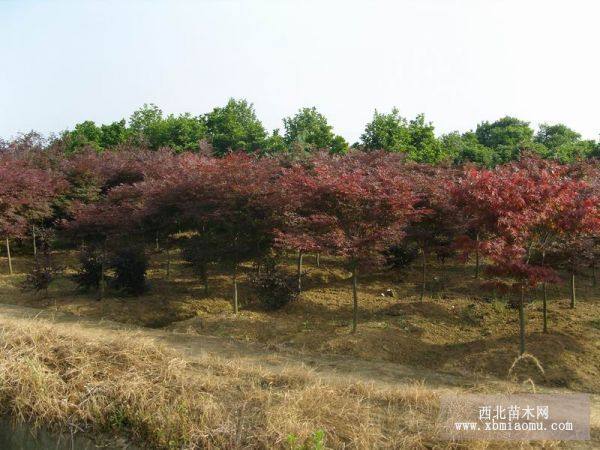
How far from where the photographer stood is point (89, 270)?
12914mm

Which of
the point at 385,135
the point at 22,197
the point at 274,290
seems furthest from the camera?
the point at 385,135

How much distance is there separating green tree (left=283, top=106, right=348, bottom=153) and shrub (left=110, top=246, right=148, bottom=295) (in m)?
14.6

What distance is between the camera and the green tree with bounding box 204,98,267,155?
27328 millimetres

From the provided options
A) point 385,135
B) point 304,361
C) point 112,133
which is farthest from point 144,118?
point 304,361

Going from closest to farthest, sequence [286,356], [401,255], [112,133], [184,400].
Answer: [184,400], [286,356], [401,255], [112,133]

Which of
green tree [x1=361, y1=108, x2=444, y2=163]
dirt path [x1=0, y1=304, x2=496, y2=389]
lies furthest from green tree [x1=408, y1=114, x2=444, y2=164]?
dirt path [x1=0, y1=304, x2=496, y2=389]

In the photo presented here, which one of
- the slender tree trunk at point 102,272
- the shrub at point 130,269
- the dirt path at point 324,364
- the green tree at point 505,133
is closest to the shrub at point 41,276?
the slender tree trunk at point 102,272

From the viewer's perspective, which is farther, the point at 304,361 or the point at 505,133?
the point at 505,133

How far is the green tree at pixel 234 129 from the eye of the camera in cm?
2733

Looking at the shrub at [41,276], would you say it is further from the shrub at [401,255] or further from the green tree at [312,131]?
the green tree at [312,131]

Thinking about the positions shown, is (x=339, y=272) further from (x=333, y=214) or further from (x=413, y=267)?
(x=333, y=214)

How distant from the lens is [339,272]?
13.7m

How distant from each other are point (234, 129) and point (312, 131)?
415 cm

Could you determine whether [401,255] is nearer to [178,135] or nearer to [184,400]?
[184,400]
